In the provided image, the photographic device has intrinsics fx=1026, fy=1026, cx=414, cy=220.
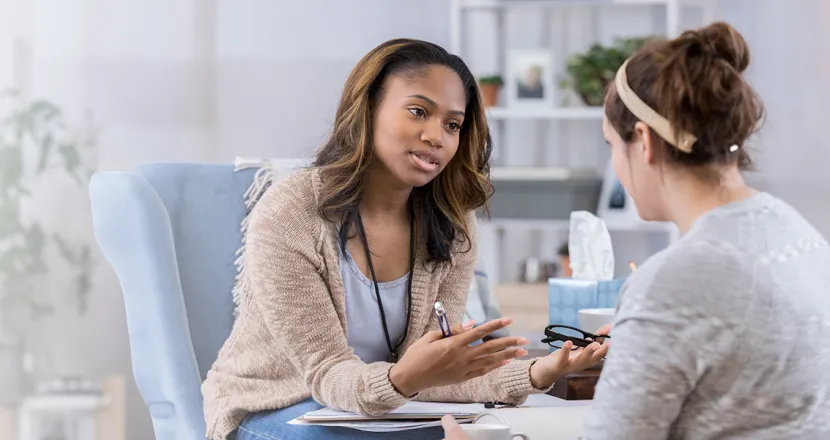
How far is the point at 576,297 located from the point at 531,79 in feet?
6.71

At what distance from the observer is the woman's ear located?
1025mm

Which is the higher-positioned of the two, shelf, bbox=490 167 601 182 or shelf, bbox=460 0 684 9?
shelf, bbox=460 0 684 9

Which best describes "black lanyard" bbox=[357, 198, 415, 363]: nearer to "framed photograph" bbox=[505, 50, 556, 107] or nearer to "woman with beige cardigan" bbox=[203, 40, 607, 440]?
"woman with beige cardigan" bbox=[203, 40, 607, 440]

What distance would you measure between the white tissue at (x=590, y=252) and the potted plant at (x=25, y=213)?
55.5 inches

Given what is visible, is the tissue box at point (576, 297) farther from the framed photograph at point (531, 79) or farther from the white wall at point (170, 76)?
the framed photograph at point (531, 79)

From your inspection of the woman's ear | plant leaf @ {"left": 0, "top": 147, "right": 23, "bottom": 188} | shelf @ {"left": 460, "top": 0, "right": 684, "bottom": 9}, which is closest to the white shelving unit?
shelf @ {"left": 460, "top": 0, "right": 684, "bottom": 9}

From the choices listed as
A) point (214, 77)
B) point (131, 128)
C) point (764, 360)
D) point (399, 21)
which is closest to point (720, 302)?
point (764, 360)

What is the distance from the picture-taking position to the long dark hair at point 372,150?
62.8 inches

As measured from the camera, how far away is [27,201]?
2.54 m

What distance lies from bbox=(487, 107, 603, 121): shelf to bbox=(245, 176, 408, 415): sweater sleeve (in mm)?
2089

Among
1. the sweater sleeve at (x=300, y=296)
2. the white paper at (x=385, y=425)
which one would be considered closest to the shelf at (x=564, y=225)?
the sweater sleeve at (x=300, y=296)

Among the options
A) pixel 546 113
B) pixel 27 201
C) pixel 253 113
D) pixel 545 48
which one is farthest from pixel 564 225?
pixel 27 201

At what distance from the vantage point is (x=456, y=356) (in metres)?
1.29

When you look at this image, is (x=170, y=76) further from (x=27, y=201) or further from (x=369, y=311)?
(x=369, y=311)
